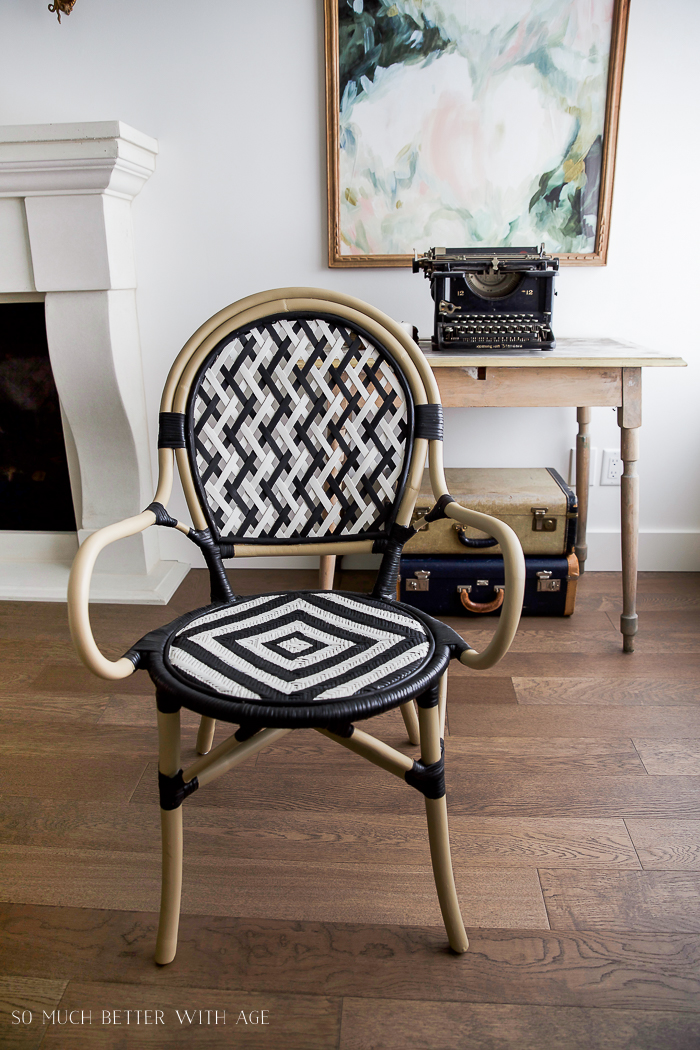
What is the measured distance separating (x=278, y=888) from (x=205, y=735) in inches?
14.4

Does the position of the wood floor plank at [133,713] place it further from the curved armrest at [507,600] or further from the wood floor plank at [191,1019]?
the curved armrest at [507,600]

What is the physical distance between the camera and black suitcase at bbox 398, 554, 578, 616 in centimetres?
199

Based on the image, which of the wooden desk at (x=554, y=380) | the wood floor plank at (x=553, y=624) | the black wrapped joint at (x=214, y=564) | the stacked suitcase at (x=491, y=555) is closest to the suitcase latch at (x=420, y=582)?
the stacked suitcase at (x=491, y=555)

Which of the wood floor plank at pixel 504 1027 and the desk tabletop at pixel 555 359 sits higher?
the desk tabletop at pixel 555 359

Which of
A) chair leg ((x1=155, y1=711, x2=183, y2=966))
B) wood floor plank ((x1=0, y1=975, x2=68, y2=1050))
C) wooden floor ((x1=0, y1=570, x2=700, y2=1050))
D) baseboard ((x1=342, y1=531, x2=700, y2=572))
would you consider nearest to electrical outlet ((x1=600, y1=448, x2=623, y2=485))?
baseboard ((x1=342, y1=531, x2=700, y2=572))

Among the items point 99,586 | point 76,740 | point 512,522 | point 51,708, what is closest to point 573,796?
point 512,522

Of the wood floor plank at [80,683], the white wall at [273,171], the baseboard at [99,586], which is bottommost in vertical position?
the wood floor plank at [80,683]

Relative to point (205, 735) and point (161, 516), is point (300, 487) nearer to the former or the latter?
point (161, 516)

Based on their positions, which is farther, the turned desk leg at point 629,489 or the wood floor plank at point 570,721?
the turned desk leg at point 629,489

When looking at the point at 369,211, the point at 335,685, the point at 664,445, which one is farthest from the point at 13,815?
the point at 664,445

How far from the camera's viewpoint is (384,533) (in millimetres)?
1280

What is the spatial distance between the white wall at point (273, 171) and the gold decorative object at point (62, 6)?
40mm

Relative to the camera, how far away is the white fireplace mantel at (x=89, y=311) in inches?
73.6

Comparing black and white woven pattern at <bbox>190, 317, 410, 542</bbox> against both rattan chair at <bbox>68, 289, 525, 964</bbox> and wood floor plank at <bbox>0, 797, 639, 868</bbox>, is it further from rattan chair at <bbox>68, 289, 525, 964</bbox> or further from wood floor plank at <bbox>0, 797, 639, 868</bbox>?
wood floor plank at <bbox>0, 797, 639, 868</bbox>
